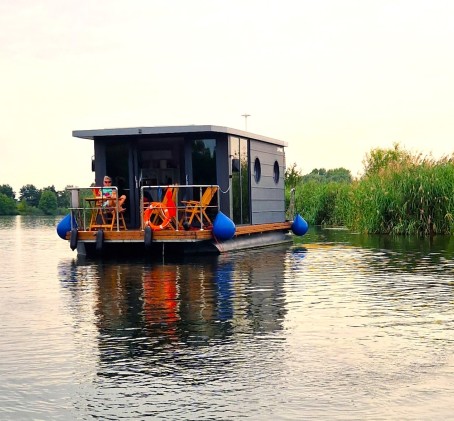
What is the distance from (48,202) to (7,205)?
178 inches

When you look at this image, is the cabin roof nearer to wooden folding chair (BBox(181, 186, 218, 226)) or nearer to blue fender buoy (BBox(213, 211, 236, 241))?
wooden folding chair (BBox(181, 186, 218, 226))

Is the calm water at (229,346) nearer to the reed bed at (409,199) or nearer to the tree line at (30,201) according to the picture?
the reed bed at (409,199)

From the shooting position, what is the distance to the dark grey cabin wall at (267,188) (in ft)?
80.7

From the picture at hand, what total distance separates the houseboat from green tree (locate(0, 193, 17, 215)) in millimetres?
78826

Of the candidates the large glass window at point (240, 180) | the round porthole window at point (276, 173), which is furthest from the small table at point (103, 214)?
the round porthole window at point (276, 173)

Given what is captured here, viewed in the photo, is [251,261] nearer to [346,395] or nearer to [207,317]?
[207,317]

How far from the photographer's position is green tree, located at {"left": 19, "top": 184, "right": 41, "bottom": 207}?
352 ft

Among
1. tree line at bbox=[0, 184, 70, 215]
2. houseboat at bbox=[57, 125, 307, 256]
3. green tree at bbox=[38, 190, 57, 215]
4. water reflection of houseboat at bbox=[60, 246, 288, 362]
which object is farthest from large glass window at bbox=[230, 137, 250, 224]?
green tree at bbox=[38, 190, 57, 215]

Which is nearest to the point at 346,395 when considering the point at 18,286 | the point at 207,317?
the point at 207,317

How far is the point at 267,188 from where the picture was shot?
85.9 feet

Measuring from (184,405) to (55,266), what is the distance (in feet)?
43.9

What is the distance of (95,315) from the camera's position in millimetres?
10609

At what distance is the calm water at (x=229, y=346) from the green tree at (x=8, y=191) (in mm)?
92442

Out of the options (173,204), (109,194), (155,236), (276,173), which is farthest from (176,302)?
(276,173)
